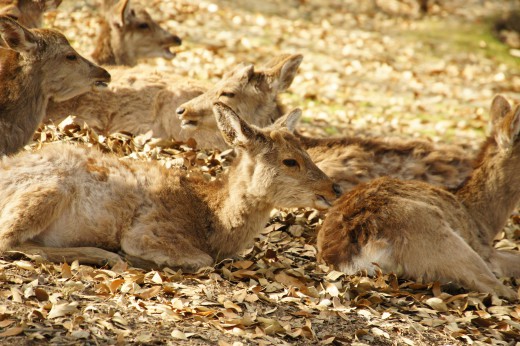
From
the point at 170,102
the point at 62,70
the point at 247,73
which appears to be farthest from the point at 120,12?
the point at 62,70

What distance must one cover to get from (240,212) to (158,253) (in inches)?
28.6

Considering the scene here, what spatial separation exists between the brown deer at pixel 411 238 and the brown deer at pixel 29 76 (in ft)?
9.80

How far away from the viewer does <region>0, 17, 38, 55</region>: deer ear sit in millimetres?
7145

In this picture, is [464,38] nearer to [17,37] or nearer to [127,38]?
[127,38]

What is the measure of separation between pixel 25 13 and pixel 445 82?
883 cm

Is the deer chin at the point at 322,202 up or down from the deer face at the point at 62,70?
down

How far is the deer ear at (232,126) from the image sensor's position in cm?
619

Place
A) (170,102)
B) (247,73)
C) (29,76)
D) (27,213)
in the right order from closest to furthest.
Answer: (27,213)
(29,76)
(247,73)
(170,102)

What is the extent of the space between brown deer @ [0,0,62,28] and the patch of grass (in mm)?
9783

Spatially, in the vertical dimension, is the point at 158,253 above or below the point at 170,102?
below

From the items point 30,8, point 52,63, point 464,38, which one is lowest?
point 464,38

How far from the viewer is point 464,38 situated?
18.5m

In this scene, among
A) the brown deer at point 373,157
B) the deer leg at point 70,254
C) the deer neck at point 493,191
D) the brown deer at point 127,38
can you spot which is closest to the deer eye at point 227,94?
the brown deer at point 373,157

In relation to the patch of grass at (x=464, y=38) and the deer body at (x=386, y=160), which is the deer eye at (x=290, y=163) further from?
the patch of grass at (x=464, y=38)
